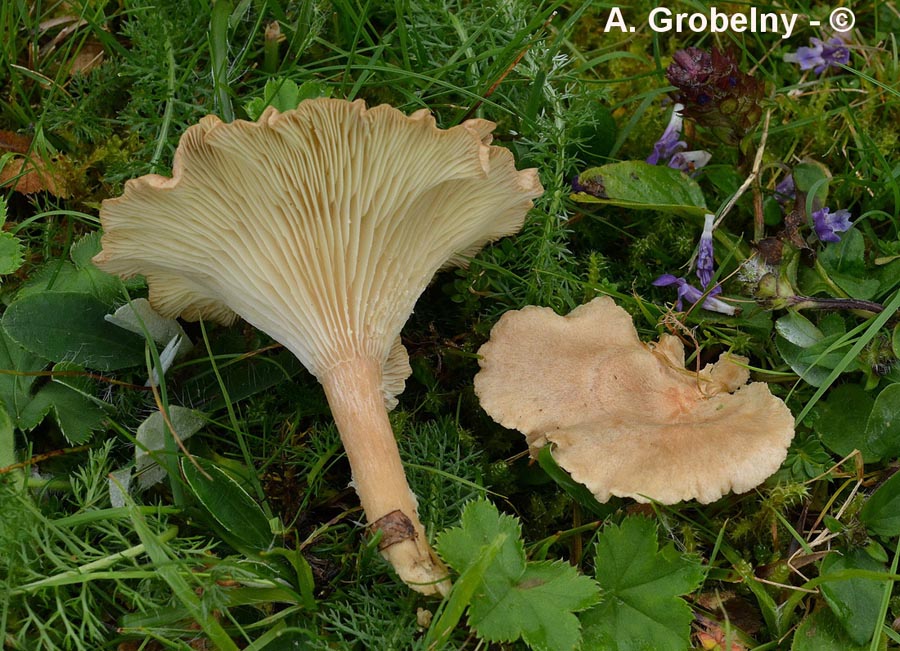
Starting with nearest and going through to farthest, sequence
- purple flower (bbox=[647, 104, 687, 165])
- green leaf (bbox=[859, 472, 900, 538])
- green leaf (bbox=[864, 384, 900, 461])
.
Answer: green leaf (bbox=[859, 472, 900, 538]), green leaf (bbox=[864, 384, 900, 461]), purple flower (bbox=[647, 104, 687, 165])

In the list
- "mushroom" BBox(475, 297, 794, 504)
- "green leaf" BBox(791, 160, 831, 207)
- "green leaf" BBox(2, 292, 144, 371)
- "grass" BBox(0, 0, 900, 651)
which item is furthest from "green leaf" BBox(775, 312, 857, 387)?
"green leaf" BBox(2, 292, 144, 371)

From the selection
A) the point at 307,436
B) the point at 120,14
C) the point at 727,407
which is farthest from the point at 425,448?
the point at 120,14

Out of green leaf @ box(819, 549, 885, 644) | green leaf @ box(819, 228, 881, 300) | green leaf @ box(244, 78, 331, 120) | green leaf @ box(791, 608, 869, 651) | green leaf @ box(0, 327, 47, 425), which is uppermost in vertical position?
green leaf @ box(244, 78, 331, 120)

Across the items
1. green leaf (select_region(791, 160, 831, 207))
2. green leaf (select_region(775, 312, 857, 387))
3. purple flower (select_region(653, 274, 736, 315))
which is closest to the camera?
green leaf (select_region(775, 312, 857, 387))

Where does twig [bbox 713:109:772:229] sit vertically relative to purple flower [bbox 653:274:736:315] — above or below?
above

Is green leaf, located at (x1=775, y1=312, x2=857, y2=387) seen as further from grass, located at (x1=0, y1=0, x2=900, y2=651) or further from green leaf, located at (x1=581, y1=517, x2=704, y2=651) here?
green leaf, located at (x1=581, y1=517, x2=704, y2=651)

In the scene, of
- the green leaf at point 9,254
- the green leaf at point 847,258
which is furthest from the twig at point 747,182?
the green leaf at point 9,254

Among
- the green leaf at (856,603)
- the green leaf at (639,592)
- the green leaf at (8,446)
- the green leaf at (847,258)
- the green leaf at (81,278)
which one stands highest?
the green leaf at (81,278)

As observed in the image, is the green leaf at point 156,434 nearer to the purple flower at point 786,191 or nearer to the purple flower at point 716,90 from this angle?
the purple flower at point 716,90
